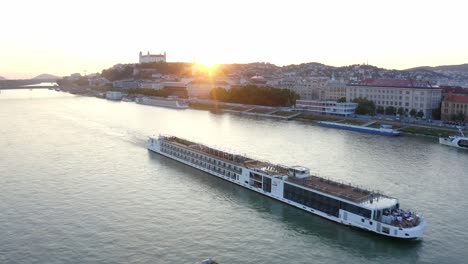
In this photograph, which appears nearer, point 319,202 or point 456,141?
point 319,202

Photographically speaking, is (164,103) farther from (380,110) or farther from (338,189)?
(338,189)

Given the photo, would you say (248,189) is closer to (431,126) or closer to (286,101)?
(431,126)

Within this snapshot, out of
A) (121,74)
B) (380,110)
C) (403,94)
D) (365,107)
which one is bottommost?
(380,110)

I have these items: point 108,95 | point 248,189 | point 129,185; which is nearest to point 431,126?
point 248,189

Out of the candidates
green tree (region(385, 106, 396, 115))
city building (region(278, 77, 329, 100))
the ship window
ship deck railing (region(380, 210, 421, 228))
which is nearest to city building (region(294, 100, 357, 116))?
green tree (region(385, 106, 396, 115))

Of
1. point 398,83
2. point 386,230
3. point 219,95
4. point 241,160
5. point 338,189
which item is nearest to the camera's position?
point 386,230

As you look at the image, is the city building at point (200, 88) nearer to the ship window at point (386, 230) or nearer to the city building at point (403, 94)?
the city building at point (403, 94)

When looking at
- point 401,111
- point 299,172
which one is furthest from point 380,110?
point 299,172
